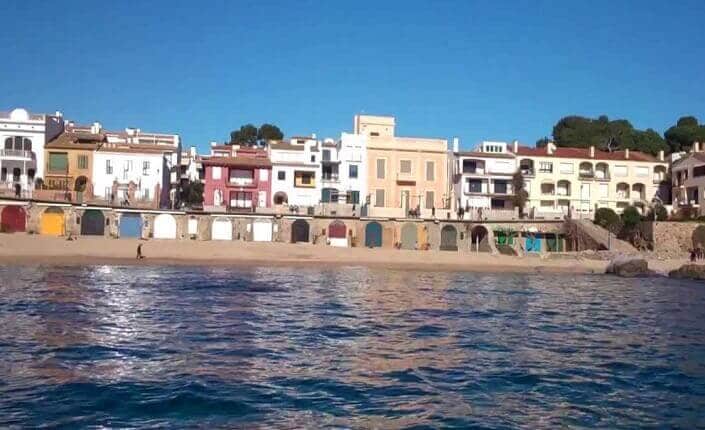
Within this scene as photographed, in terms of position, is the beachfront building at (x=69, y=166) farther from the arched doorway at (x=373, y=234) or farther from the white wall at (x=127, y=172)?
the arched doorway at (x=373, y=234)

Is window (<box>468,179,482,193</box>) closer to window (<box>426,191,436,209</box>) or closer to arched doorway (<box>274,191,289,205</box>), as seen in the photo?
window (<box>426,191,436,209</box>)

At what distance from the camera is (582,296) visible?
36.1 m

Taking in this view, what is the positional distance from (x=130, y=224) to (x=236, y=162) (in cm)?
1386

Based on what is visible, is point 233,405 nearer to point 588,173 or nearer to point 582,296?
point 582,296

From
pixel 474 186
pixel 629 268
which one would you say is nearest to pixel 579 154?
pixel 474 186

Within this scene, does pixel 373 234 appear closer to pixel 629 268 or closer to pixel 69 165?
pixel 629 268

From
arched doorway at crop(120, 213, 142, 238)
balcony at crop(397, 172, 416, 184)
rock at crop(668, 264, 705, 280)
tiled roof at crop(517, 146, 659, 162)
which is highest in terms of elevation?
tiled roof at crop(517, 146, 659, 162)

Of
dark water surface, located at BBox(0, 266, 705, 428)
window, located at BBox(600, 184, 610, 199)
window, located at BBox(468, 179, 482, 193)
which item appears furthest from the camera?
window, located at BBox(600, 184, 610, 199)

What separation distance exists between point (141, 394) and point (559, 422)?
23.6 ft

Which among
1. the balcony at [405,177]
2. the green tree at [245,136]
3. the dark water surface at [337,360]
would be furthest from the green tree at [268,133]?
the dark water surface at [337,360]

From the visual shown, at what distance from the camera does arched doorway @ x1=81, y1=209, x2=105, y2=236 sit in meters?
65.0

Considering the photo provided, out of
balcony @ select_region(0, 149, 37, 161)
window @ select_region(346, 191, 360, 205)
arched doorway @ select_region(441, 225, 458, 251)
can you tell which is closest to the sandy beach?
arched doorway @ select_region(441, 225, 458, 251)

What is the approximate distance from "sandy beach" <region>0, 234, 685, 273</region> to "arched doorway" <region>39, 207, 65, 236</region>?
5.58 meters

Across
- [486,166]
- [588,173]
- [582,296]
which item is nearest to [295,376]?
[582,296]
